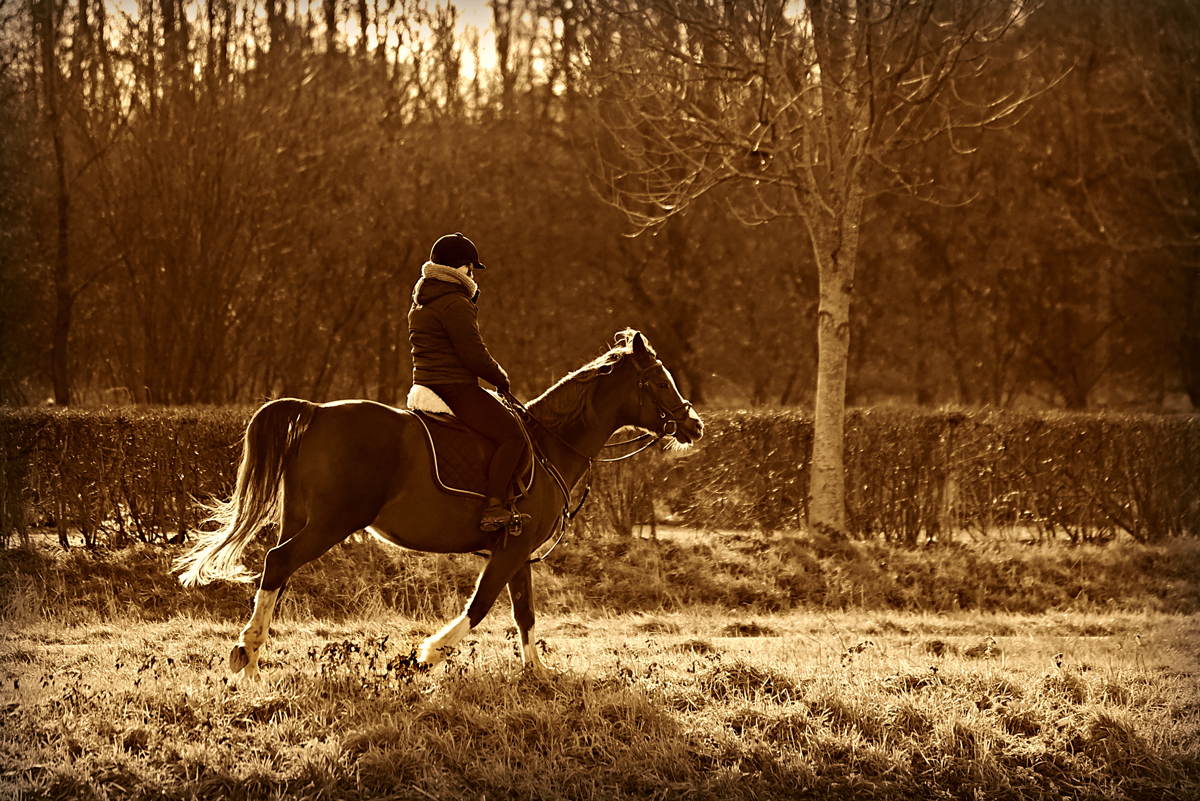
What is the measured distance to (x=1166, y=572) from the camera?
458 inches

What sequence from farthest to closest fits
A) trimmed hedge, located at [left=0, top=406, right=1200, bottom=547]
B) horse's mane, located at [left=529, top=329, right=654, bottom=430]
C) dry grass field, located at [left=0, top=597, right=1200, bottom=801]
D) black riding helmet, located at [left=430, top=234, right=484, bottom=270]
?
trimmed hedge, located at [left=0, top=406, right=1200, bottom=547], horse's mane, located at [left=529, top=329, right=654, bottom=430], black riding helmet, located at [left=430, top=234, right=484, bottom=270], dry grass field, located at [left=0, top=597, right=1200, bottom=801]

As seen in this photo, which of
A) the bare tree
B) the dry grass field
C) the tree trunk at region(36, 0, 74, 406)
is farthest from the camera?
the tree trunk at region(36, 0, 74, 406)

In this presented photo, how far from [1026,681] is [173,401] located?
12.7 metres

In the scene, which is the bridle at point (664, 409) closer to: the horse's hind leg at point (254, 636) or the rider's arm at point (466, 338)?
the rider's arm at point (466, 338)

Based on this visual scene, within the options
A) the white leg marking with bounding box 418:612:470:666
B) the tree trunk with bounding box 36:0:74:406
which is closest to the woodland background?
the tree trunk with bounding box 36:0:74:406

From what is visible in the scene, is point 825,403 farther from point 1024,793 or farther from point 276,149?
point 276,149

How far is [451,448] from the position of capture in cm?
650

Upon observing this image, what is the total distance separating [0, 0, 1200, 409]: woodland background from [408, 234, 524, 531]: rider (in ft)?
32.1

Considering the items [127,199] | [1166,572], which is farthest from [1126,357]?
[127,199]

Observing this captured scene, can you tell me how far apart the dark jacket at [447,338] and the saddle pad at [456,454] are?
0.25 meters

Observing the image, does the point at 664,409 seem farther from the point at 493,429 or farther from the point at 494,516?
the point at 494,516

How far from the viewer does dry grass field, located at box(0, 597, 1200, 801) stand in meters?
5.18

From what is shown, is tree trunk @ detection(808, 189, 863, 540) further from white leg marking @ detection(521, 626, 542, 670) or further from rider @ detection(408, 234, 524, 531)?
rider @ detection(408, 234, 524, 531)

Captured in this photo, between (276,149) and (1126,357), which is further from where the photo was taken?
(1126,357)
